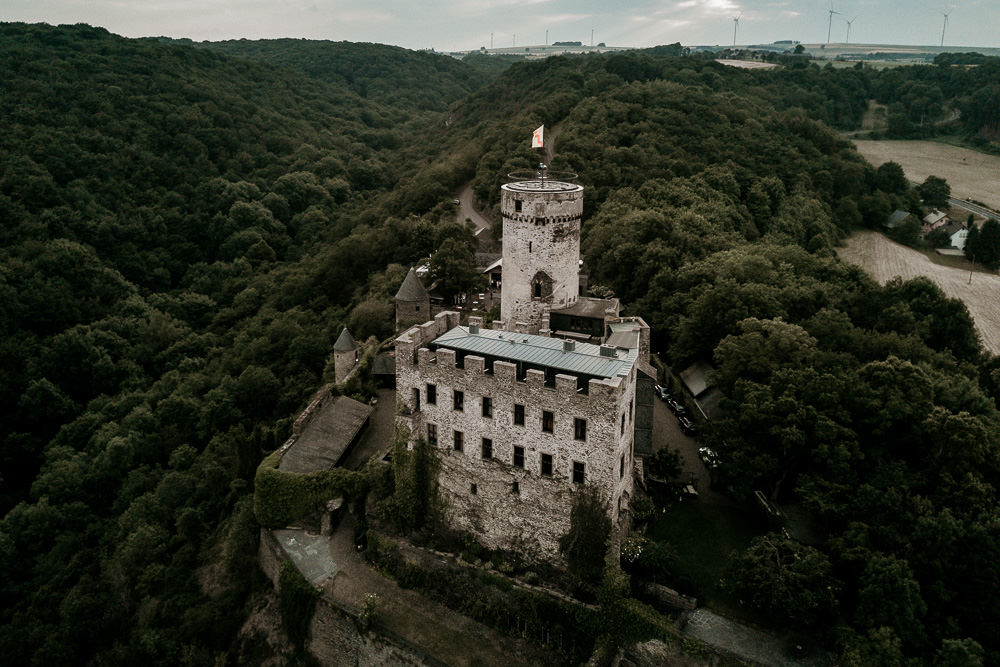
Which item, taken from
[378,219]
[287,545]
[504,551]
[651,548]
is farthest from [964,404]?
[378,219]

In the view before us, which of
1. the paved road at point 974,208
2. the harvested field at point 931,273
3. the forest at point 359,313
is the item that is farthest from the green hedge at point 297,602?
the paved road at point 974,208

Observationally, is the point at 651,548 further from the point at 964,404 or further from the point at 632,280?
the point at 632,280

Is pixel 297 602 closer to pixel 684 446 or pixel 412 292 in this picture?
pixel 684 446

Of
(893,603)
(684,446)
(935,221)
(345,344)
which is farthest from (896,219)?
(893,603)

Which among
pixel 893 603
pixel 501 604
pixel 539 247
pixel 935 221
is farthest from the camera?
pixel 935 221

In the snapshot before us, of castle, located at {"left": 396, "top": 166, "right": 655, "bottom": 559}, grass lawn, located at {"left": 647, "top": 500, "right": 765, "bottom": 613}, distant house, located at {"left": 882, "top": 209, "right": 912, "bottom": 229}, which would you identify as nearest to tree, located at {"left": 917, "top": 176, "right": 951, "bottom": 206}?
distant house, located at {"left": 882, "top": 209, "right": 912, "bottom": 229}
